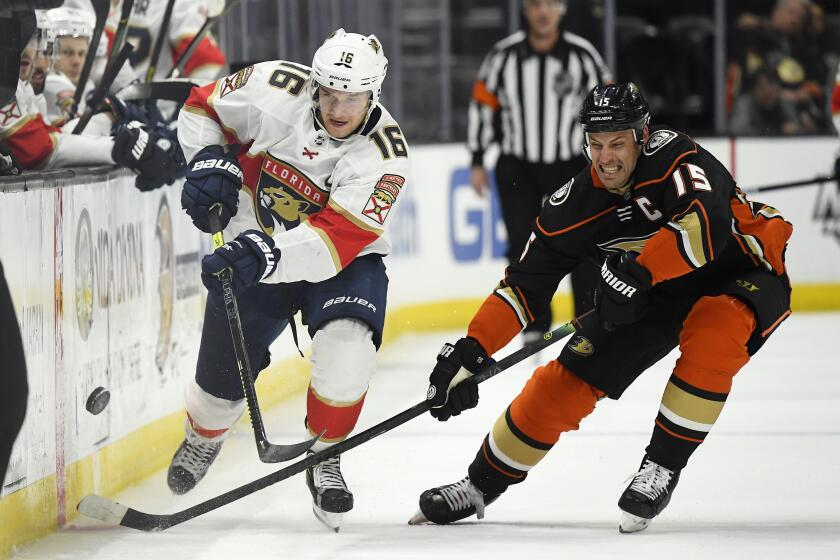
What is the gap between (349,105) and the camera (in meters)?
3.28

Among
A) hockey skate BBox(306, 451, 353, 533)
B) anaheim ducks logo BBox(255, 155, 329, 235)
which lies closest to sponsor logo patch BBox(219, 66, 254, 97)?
anaheim ducks logo BBox(255, 155, 329, 235)

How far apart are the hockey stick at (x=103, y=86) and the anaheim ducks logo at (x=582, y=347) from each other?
1.66m

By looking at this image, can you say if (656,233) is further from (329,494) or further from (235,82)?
(235,82)

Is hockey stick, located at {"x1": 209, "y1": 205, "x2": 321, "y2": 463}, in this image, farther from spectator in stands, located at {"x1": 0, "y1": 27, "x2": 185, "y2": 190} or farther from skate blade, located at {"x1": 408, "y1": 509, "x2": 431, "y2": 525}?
spectator in stands, located at {"x1": 0, "y1": 27, "x2": 185, "y2": 190}

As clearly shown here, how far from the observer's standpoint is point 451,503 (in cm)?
334

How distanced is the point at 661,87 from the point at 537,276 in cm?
542

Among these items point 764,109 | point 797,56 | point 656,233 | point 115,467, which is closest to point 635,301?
point 656,233

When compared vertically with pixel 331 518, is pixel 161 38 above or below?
above

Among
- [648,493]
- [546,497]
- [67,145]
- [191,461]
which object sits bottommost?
[546,497]

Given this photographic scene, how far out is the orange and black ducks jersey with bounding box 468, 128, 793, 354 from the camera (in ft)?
10.1

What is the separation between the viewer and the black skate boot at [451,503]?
3338mm

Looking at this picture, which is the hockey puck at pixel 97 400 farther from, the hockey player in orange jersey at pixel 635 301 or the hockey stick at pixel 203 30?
the hockey stick at pixel 203 30

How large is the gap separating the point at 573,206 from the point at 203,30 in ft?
6.06

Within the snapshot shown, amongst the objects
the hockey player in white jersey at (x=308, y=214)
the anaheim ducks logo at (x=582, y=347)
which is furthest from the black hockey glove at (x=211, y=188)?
the anaheim ducks logo at (x=582, y=347)
